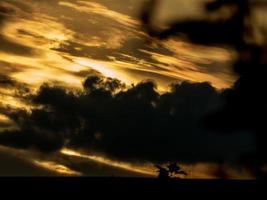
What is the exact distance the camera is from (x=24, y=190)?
50.4 feet

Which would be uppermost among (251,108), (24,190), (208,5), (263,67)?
(208,5)

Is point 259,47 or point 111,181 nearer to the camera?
point 259,47

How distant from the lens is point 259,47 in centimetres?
1465

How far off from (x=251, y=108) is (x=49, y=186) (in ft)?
19.5

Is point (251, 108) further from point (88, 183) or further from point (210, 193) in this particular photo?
point (88, 183)

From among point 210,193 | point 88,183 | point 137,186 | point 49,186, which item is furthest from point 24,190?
point 210,193

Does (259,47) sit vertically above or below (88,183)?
above

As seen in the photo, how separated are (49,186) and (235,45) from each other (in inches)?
251

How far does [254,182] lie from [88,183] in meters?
4.70

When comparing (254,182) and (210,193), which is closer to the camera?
(210,193)

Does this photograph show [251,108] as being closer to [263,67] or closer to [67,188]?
[263,67]

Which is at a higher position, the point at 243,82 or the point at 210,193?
the point at 243,82

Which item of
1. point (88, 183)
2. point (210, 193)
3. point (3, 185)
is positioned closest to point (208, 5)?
point (210, 193)

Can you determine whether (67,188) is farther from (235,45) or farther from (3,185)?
(235,45)
